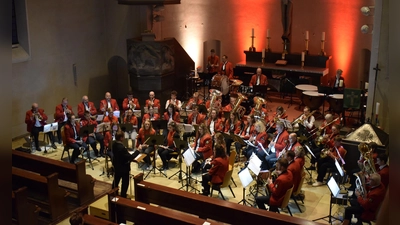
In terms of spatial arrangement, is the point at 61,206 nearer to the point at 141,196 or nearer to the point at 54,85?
the point at 141,196

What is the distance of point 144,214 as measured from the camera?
24.4 feet

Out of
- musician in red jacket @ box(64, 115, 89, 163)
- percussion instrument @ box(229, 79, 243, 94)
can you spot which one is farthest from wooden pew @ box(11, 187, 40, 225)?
percussion instrument @ box(229, 79, 243, 94)

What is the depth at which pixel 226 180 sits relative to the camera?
359 inches

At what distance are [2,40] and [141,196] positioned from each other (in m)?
8.07

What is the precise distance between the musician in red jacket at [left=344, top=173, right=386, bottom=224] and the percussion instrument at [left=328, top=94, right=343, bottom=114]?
6555 millimetres

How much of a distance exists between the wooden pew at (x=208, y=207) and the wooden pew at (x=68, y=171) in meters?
1.53

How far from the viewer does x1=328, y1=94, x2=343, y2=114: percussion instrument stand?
45.3 ft

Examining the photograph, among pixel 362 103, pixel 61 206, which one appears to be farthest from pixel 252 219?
pixel 362 103

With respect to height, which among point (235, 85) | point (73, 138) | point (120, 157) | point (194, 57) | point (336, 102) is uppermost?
point (194, 57)

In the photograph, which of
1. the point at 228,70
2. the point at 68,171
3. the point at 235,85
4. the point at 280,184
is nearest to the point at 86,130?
the point at 68,171

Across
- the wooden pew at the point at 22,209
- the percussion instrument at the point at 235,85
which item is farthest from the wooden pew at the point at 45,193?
the percussion instrument at the point at 235,85

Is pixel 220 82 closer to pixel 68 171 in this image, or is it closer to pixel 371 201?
pixel 68 171

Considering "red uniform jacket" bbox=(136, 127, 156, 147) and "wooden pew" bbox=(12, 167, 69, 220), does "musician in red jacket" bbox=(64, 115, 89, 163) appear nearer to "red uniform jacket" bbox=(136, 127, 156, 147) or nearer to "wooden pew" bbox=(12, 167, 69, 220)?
"red uniform jacket" bbox=(136, 127, 156, 147)

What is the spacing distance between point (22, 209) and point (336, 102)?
9894 millimetres
